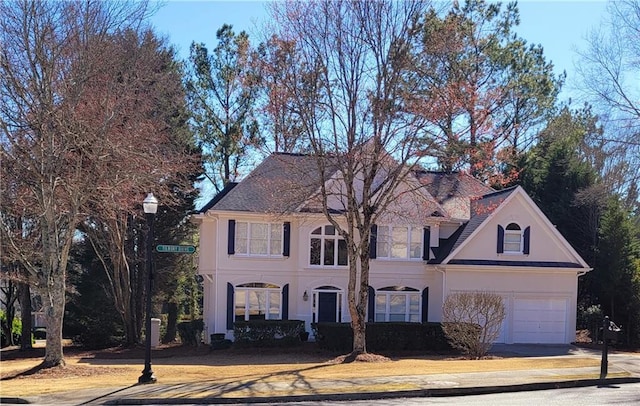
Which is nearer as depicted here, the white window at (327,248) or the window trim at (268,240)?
the window trim at (268,240)

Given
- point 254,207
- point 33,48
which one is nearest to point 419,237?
point 254,207

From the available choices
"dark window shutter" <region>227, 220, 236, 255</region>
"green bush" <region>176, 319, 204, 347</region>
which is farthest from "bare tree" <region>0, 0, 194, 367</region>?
"green bush" <region>176, 319, 204, 347</region>

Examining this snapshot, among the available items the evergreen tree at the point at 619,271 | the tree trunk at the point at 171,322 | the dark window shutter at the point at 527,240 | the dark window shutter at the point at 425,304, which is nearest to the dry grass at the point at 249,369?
the dark window shutter at the point at 425,304

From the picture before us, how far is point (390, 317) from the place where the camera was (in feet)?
Result: 97.4

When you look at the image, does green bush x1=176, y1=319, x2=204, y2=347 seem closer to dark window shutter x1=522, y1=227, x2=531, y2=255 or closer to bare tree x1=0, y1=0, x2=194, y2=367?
bare tree x1=0, y1=0, x2=194, y2=367

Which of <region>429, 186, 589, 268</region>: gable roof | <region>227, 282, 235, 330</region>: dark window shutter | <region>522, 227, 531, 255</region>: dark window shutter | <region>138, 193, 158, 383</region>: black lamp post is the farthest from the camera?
<region>522, 227, 531, 255</region>: dark window shutter

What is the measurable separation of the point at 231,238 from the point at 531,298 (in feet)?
42.9

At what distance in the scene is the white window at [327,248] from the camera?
29.5 meters

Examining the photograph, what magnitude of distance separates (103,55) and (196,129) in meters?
19.8

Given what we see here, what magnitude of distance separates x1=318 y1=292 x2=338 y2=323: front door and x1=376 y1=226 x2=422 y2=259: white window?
2.81 meters

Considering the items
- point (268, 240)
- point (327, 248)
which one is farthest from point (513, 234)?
point (268, 240)

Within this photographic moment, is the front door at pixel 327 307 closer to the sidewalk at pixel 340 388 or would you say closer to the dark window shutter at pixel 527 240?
the dark window shutter at pixel 527 240

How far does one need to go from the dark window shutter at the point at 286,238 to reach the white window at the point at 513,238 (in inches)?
366

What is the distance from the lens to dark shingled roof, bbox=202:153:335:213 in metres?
22.6
